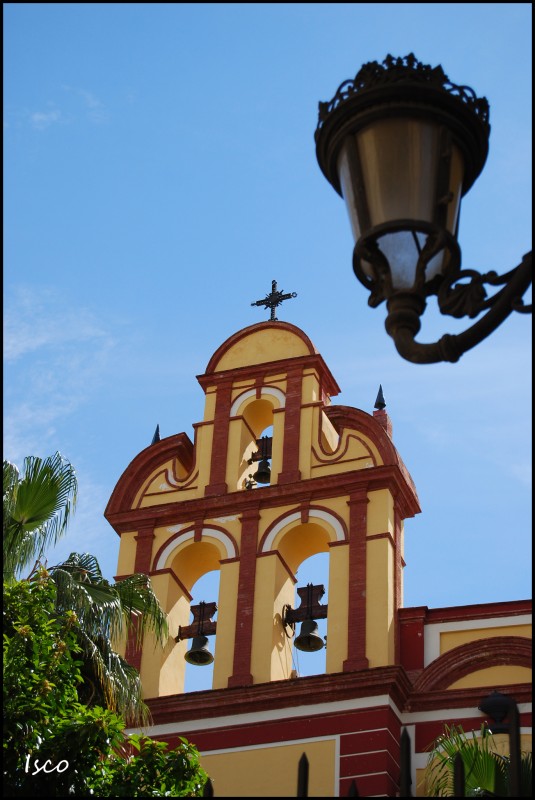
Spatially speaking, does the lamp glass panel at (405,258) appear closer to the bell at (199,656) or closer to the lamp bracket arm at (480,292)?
the lamp bracket arm at (480,292)

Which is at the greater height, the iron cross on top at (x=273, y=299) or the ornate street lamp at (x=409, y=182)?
the iron cross on top at (x=273, y=299)

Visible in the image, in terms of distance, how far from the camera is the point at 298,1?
6523 mm

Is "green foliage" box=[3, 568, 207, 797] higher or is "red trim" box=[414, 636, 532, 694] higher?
"red trim" box=[414, 636, 532, 694]

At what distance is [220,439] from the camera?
26.1 m

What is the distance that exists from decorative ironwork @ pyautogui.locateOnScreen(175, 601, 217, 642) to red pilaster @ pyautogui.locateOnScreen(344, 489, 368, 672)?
94.6 inches

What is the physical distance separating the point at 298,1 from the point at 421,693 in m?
16.7

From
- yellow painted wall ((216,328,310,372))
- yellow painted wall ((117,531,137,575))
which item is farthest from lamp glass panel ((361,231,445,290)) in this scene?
yellow painted wall ((216,328,310,372))

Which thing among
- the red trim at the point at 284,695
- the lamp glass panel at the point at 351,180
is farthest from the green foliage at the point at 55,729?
the lamp glass panel at the point at 351,180

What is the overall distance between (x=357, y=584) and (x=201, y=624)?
273 cm

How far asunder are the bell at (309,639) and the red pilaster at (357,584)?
1.75 feet

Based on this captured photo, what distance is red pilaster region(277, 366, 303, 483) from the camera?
2502cm

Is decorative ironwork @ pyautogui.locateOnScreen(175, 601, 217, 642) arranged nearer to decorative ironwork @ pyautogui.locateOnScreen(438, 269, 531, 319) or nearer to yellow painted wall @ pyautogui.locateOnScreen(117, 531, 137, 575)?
yellow painted wall @ pyautogui.locateOnScreen(117, 531, 137, 575)

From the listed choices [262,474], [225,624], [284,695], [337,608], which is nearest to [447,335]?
[284,695]

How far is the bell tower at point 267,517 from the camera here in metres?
23.1
